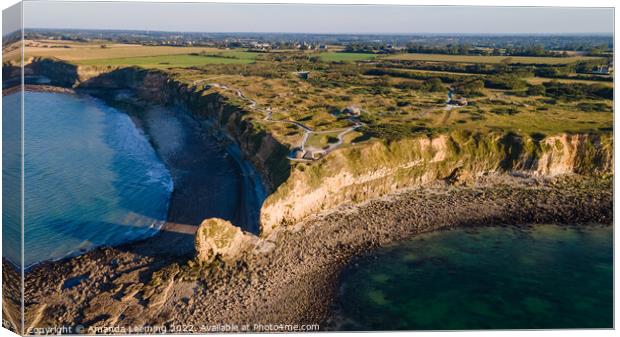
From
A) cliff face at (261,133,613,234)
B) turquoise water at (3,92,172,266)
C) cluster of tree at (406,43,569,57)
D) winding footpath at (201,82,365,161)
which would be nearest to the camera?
turquoise water at (3,92,172,266)

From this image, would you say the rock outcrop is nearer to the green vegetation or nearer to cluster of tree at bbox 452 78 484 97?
the green vegetation

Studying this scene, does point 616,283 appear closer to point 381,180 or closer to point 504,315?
point 504,315

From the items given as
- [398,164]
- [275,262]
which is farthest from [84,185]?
[398,164]

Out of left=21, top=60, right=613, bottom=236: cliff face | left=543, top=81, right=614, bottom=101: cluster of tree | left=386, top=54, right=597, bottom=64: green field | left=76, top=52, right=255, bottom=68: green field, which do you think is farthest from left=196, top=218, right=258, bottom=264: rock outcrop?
left=76, top=52, right=255, bottom=68: green field

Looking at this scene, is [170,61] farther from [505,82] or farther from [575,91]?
[575,91]

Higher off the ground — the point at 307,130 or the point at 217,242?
the point at 307,130

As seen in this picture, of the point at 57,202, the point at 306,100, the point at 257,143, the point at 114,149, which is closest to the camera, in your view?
the point at 57,202

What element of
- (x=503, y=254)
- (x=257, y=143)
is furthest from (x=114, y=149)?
A: (x=503, y=254)
